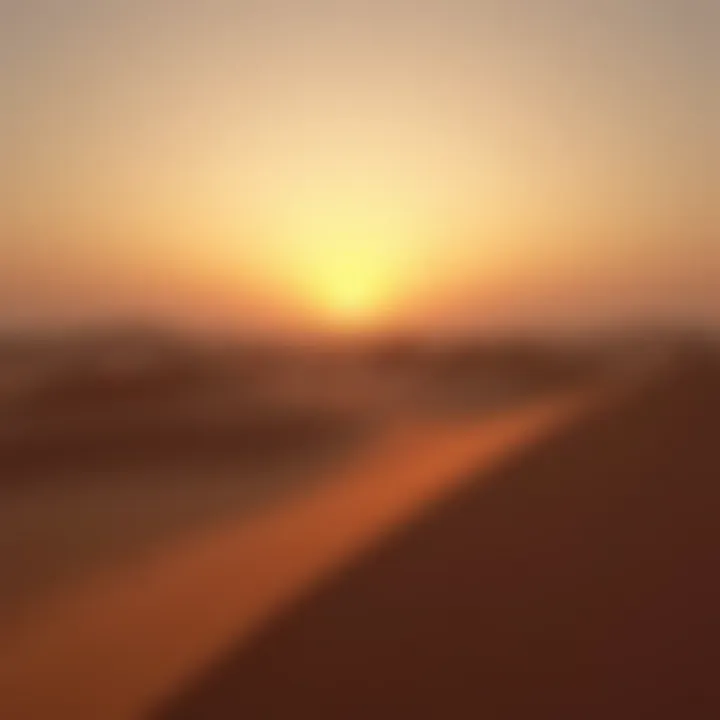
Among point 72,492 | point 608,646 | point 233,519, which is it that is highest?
point 72,492

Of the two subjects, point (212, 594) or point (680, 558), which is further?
point (212, 594)

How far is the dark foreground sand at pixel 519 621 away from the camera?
8.07 ft

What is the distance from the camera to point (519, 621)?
2.84 m

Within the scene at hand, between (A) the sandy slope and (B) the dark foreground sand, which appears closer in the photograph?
(B) the dark foreground sand

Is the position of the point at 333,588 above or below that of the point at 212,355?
below

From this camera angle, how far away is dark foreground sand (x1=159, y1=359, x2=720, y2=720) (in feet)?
8.07

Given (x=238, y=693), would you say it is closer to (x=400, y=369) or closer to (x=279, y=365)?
(x=279, y=365)

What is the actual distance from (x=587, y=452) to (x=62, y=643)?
9.67 feet

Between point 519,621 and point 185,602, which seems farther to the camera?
point 185,602

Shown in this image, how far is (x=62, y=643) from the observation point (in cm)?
299

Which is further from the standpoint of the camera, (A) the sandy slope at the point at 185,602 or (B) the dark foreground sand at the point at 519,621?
(A) the sandy slope at the point at 185,602

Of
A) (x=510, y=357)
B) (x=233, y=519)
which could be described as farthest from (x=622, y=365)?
(x=233, y=519)

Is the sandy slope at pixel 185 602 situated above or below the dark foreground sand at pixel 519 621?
above

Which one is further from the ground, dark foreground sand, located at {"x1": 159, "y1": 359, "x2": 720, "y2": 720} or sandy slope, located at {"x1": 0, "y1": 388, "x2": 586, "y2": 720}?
sandy slope, located at {"x1": 0, "y1": 388, "x2": 586, "y2": 720}
